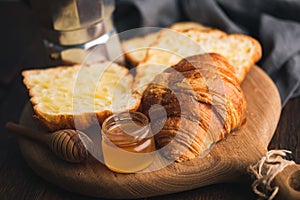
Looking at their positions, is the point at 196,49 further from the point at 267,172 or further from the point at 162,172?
the point at 267,172

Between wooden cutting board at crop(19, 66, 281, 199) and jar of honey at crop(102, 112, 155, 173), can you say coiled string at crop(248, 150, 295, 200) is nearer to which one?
wooden cutting board at crop(19, 66, 281, 199)

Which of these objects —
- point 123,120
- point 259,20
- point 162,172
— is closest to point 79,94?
point 123,120

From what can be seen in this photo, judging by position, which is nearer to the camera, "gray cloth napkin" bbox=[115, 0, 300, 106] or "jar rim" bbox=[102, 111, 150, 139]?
"jar rim" bbox=[102, 111, 150, 139]

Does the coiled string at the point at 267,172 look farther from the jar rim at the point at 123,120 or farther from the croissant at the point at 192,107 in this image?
the jar rim at the point at 123,120

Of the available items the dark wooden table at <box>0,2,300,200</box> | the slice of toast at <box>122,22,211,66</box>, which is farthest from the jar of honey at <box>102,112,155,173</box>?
the slice of toast at <box>122,22,211,66</box>

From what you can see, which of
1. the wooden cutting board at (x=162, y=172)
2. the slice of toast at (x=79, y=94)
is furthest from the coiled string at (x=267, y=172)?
the slice of toast at (x=79, y=94)

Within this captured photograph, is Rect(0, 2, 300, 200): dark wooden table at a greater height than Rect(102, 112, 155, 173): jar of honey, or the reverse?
Rect(102, 112, 155, 173): jar of honey
